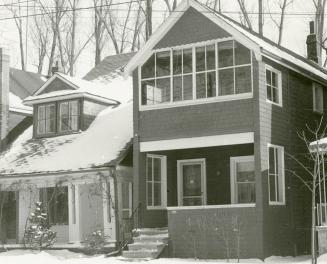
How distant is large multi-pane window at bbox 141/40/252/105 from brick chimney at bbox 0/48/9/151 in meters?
8.80

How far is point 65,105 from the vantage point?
26125 mm

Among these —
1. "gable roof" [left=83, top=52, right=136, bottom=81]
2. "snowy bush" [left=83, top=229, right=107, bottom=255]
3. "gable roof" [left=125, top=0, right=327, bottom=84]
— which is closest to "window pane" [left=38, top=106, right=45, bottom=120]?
"gable roof" [left=83, top=52, right=136, bottom=81]

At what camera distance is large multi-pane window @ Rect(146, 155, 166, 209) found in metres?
21.7

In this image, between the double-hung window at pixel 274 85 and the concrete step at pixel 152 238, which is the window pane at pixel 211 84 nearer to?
the double-hung window at pixel 274 85

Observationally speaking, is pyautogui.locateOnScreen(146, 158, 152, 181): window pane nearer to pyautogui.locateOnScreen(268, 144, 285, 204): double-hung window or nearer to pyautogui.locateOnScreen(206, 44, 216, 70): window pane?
pyautogui.locateOnScreen(206, 44, 216, 70): window pane

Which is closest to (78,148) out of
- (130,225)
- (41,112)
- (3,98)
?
(41,112)

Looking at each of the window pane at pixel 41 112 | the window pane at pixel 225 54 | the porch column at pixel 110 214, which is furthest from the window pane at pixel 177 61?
the window pane at pixel 41 112

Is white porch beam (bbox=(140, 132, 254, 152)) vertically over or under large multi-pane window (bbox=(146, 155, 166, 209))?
over

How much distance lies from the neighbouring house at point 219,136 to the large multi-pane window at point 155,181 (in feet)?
0.12

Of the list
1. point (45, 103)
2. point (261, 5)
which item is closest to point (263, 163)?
point (45, 103)

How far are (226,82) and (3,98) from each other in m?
11.6

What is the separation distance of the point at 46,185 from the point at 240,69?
8.84 m

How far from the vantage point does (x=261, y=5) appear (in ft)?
126

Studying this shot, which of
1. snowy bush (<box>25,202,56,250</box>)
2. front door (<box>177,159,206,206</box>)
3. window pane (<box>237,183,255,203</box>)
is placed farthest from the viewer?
snowy bush (<box>25,202,56,250</box>)
